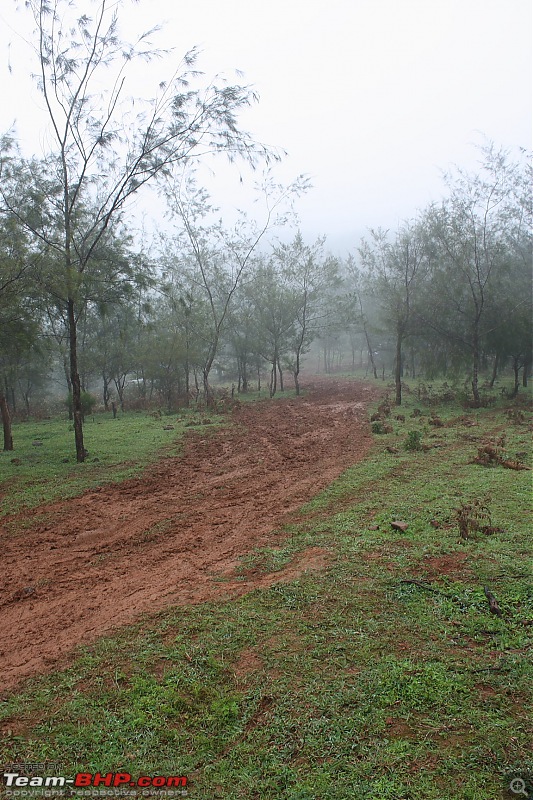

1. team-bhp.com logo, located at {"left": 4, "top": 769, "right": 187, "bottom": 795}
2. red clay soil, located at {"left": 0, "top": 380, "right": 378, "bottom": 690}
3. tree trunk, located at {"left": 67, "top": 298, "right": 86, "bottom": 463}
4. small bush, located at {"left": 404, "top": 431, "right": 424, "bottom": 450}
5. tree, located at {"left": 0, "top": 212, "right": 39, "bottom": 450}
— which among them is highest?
tree, located at {"left": 0, "top": 212, "right": 39, "bottom": 450}

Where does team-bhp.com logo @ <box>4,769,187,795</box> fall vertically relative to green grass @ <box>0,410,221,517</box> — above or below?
below

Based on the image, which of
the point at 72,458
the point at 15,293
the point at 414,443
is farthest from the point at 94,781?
the point at 72,458

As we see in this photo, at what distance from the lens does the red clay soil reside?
166 inches

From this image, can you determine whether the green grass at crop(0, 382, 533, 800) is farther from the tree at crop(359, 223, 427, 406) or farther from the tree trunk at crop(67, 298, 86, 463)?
the tree at crop(359, 223, 427, 406)

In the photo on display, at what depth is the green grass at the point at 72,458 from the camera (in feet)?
28.2

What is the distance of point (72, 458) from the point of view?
11312 mm

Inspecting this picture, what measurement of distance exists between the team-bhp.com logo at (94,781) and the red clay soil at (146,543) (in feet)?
3.30

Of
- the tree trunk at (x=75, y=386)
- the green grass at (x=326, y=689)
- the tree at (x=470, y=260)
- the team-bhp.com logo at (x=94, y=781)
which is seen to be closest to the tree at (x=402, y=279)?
the tree at (x=470, y=260)

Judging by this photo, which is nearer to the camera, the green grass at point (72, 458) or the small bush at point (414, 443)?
the green grass at point (72, 458)

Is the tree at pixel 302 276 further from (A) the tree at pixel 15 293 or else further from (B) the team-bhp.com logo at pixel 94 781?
(B) the team-bhp.com logo at pixel 94 781

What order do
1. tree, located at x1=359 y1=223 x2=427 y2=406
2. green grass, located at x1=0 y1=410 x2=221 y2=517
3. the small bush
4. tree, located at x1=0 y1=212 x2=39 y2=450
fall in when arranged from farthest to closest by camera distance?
tree, located at x1=359 y1=223 x2=427 y2=406 → the small bush → tree, located at x1=0 y1=212 x2=39 y2=450 → green grass, located at x1=0 y1=410 x2=221 y2=517

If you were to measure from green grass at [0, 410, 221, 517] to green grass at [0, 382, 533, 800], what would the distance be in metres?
5.07

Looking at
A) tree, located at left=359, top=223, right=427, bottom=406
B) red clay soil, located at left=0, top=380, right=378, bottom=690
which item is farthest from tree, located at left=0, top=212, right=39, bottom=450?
tree, located at left=359, top=223, right=427, bottom=406

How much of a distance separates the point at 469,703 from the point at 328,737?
3.03 ft
